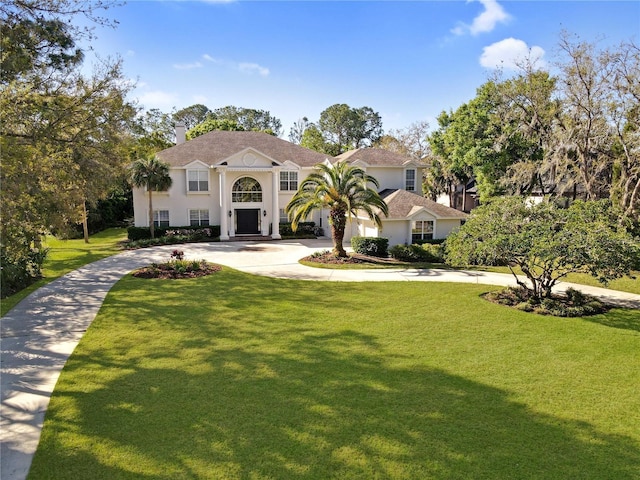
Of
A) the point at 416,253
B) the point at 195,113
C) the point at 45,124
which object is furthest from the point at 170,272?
the point at 195,113

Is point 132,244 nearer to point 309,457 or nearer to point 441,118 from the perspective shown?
point 309,457

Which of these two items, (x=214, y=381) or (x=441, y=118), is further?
(x=441, y=118)

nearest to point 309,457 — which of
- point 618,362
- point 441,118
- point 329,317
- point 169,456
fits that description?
point 169,456

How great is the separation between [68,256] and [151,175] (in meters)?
7.53

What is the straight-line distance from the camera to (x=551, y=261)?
13281mm

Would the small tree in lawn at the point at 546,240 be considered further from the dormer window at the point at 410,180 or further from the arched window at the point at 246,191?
the arched window at the point at 246,191

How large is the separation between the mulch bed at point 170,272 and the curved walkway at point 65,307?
102 centimetres

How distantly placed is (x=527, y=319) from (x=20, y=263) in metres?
18.0

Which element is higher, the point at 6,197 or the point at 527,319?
the point at 6,197

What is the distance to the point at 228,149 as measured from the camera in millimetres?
34031

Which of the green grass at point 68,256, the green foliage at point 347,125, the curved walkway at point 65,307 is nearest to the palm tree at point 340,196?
the curved walkway at point 65,307

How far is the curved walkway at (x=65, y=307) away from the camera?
6.76 metres

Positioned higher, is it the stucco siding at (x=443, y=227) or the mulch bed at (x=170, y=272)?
the stucco siding at (x=443, y=227)

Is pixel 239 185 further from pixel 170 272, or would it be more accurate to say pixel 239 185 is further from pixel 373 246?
pixel 170 272
